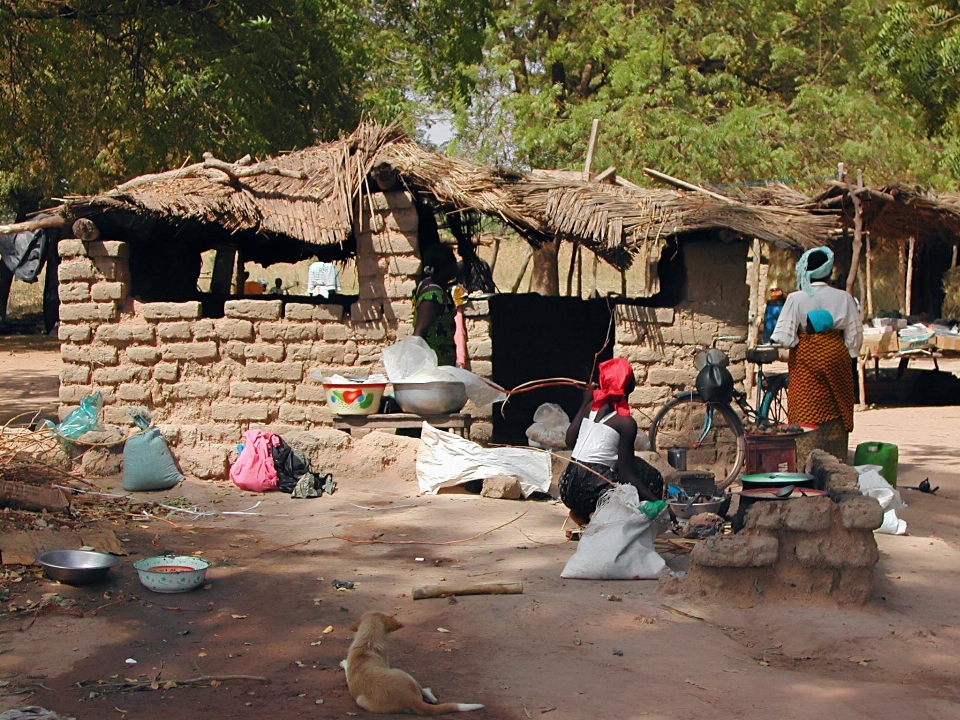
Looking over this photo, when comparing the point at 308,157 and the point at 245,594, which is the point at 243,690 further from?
the point at 308,157

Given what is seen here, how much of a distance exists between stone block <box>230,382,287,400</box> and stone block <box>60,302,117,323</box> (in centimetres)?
131

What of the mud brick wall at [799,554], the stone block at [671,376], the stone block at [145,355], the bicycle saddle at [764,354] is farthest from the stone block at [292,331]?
the mud brick wall at [799,554]

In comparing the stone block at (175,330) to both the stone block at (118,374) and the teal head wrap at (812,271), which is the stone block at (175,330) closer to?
the stone block at (118,374)

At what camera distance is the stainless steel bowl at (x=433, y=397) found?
8336 mm

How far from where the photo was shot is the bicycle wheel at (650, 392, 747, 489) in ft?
28.0

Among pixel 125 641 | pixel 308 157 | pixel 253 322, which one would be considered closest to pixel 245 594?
pixel 125 641

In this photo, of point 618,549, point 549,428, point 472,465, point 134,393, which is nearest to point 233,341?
point 134,393

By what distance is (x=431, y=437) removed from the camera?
7965 millimetres

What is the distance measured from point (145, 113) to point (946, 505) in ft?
30.0

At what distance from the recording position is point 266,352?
906 cm

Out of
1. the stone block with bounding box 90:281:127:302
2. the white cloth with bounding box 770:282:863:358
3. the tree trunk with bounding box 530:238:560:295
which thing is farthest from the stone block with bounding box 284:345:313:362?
the tree trunk with bounding box 530:238:560:295

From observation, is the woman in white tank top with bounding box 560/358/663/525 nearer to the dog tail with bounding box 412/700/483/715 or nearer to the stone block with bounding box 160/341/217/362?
the dog tail with bounding box 412/700/483/715

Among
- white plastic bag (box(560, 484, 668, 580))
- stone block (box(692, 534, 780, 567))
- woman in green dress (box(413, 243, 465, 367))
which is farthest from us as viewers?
woman in green dress (box(413, 243, 465, 367))

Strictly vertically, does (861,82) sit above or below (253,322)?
above
